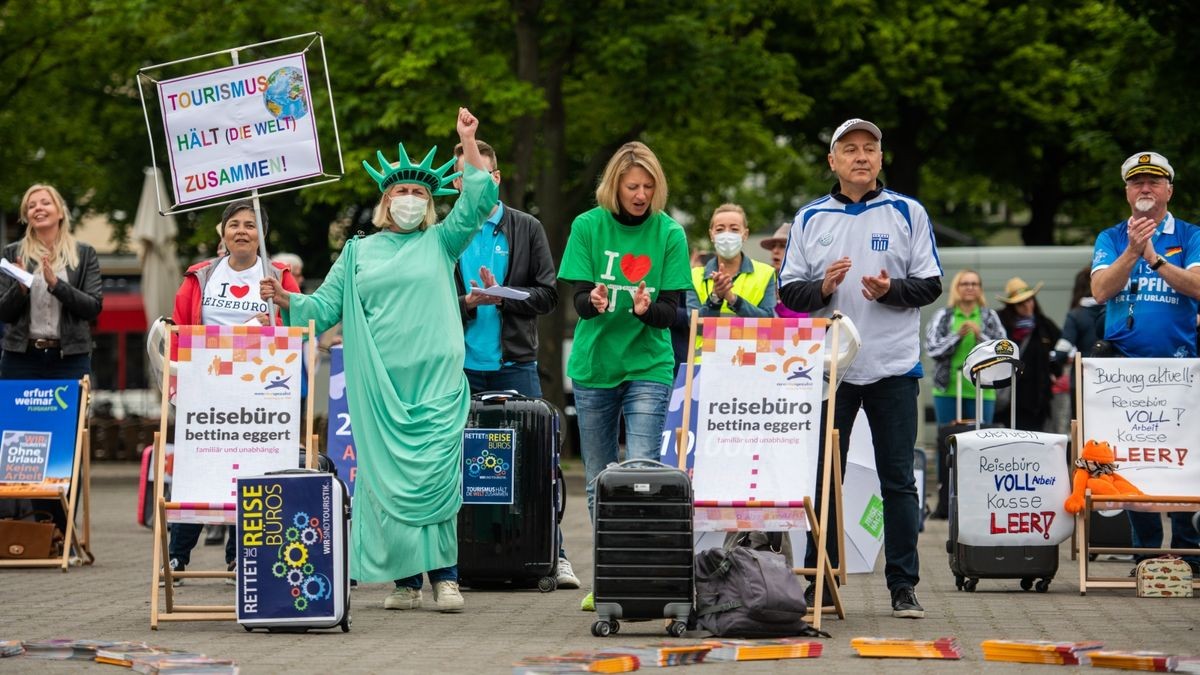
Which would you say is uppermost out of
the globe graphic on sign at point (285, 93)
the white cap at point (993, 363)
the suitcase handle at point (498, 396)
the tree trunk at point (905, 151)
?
the tree trunk at point (905, 151)

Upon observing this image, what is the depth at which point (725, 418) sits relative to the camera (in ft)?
28.1

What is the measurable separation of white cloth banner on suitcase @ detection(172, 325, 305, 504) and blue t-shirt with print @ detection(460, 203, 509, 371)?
1.87 metres

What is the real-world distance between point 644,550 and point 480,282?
3062mm

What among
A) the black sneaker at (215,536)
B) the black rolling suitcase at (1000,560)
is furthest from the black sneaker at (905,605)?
the black sneaker at (215,536)

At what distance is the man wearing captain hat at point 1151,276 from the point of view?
33.6 feet

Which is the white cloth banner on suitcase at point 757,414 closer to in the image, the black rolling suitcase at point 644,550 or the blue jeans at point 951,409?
the black rolling suitcase at point 644,550

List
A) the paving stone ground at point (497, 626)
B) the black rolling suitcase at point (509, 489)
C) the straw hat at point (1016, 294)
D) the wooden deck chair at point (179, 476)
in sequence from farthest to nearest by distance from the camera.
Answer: the straw hat at point (1016, 294)
the black rolling suitcase at point (509, 489)
the wooden deck chair at point (179, 476)
the paving stone ground at point (497, 626)

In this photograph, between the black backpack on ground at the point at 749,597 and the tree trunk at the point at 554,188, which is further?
the tree trunk at the point at 554,188

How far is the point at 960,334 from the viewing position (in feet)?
53.6

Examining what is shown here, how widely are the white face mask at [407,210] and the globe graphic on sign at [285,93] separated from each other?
1.03 m

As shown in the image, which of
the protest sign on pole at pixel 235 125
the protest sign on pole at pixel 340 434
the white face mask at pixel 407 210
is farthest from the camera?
the protest sign on pole at pixel 340 434

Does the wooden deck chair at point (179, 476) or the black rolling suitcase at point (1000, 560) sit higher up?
the wooden deck chair at point (179, 476)

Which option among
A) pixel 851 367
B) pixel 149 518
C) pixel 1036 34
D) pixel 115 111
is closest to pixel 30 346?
pixel 149 518

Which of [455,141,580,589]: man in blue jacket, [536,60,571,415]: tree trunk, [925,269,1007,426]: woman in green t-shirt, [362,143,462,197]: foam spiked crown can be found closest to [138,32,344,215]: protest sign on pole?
[362,143,462,197]: foam spiked crown
